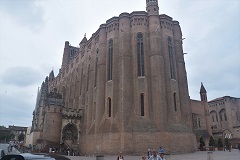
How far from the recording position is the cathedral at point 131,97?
25.3 meters

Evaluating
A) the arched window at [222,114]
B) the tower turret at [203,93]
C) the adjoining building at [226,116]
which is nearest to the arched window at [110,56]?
the tower turret at [203,93]

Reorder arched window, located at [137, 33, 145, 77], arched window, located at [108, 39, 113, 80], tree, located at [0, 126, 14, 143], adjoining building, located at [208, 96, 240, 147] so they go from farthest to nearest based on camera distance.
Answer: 1. tree, located at [0, 126, 14, 143]
2. adjoining building, located at [208, 96, 240, 147]
3. arched window, located at [108, 39, 113, 80]
4. arched window, located at [137, 33, 145, 77]

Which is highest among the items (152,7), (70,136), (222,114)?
(152,7)

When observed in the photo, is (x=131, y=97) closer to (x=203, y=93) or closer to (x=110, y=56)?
(x=110, y=56)

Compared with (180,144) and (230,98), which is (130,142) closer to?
(180,144)

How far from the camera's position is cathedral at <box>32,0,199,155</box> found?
83.0 feet

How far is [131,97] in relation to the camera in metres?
27.2

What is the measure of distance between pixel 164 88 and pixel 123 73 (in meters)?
5.69

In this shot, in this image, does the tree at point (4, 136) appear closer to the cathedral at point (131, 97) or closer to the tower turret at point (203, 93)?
the cathedral at point (131, 97)

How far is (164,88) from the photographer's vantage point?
2717cm

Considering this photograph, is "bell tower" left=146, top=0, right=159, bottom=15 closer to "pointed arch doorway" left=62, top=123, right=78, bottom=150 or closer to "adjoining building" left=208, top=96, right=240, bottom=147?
"pointed arch doorway" left=62, top=123, right=78, bottom=150

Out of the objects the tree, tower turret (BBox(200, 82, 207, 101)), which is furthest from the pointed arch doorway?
the tree

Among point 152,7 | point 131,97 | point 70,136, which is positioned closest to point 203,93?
point 152,7

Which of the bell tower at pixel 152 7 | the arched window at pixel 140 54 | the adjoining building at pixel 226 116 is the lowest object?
the adjoining building at pixel 226 116
